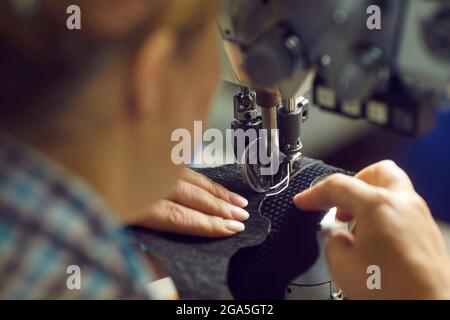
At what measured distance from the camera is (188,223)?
86 cm

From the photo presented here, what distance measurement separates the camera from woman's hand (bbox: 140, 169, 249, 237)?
2.83 ft

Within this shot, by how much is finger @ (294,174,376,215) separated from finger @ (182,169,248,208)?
0.08 m

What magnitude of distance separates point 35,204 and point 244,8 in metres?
0.31

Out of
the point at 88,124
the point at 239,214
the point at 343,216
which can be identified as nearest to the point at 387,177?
the point at 343,216

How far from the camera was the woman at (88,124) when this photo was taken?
19.6 inches

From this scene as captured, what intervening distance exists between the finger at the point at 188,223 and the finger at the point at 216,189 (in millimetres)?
50

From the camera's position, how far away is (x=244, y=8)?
0.69 m

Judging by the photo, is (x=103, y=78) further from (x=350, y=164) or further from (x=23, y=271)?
(x=350, y=164)

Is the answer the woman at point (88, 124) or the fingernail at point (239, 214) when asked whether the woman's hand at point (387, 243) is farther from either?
the woman at point (88, 124)

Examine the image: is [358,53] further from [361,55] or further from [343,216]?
[343,216]

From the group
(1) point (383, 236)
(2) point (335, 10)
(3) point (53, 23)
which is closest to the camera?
(3) point (53, 23)

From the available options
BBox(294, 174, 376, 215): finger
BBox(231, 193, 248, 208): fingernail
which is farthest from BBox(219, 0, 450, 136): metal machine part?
BBox(231, 193, 248, 208): fingernail

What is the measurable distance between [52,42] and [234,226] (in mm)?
427
